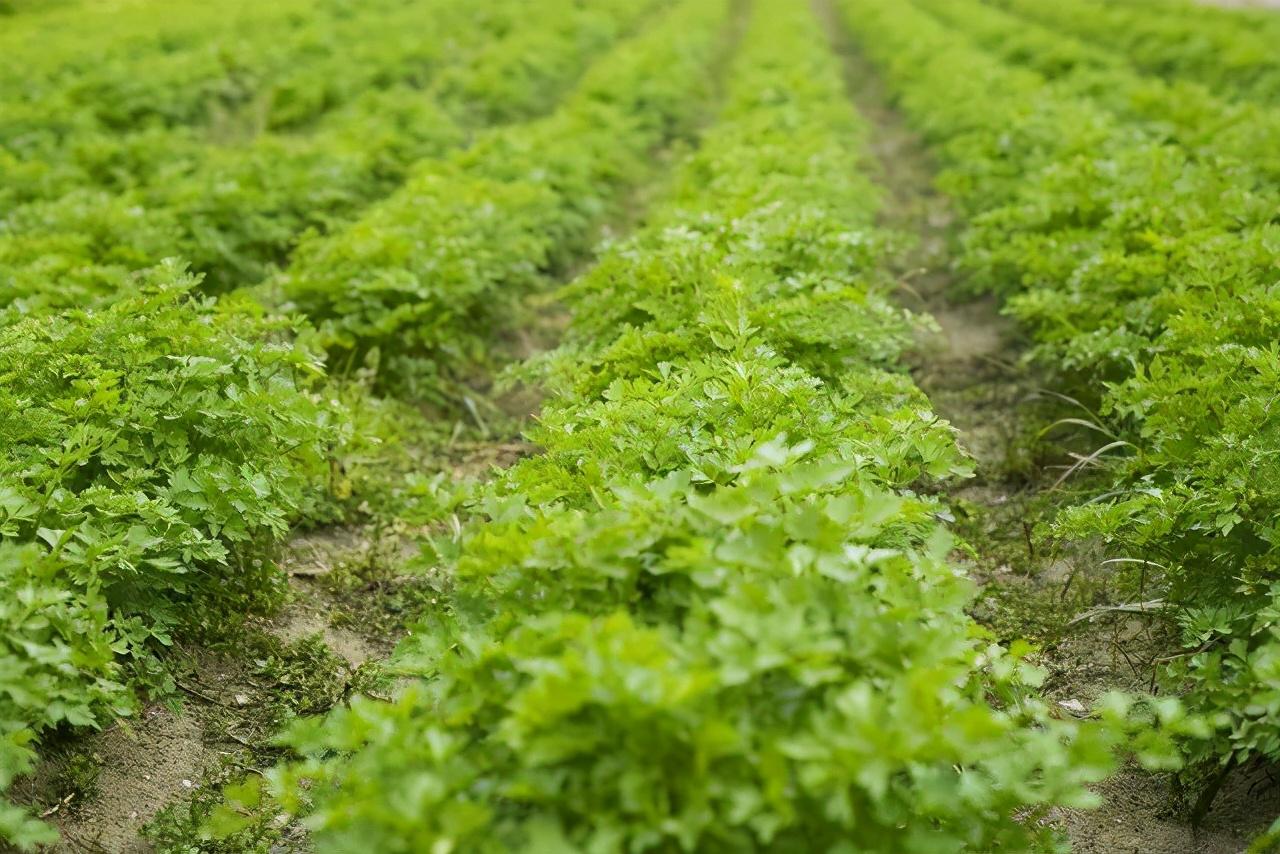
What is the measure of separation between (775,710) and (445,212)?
4645mm

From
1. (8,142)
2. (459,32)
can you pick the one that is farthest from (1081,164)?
(459,32)

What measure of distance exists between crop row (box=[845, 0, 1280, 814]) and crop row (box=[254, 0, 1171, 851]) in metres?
0.69

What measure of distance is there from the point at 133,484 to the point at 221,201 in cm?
351

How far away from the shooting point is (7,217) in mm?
6176

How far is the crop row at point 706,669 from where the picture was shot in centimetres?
186

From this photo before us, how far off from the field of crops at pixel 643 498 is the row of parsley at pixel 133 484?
0.07 feet

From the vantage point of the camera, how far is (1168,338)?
3.97 metres

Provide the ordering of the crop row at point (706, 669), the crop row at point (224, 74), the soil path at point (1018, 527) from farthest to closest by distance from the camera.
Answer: the crop row at point (224, 74), the soil path at point (1018, 527), the crop row at point (706, 669)

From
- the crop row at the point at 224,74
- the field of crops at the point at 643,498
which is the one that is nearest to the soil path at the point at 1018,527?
the field of crops at the point at 643,498

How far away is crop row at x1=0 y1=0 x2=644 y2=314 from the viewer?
5070mm

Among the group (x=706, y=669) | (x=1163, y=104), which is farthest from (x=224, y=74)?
(x=706, y=669)

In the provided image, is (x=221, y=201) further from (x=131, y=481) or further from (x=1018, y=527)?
(x=1018, y=527)

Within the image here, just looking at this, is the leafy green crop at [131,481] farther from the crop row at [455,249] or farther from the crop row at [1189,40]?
the crop row at [1189,40]

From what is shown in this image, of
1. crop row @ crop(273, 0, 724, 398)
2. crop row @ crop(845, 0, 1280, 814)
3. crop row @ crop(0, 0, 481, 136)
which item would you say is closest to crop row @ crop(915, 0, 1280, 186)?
crop row @ crop(845, 0, 1280, 814)
